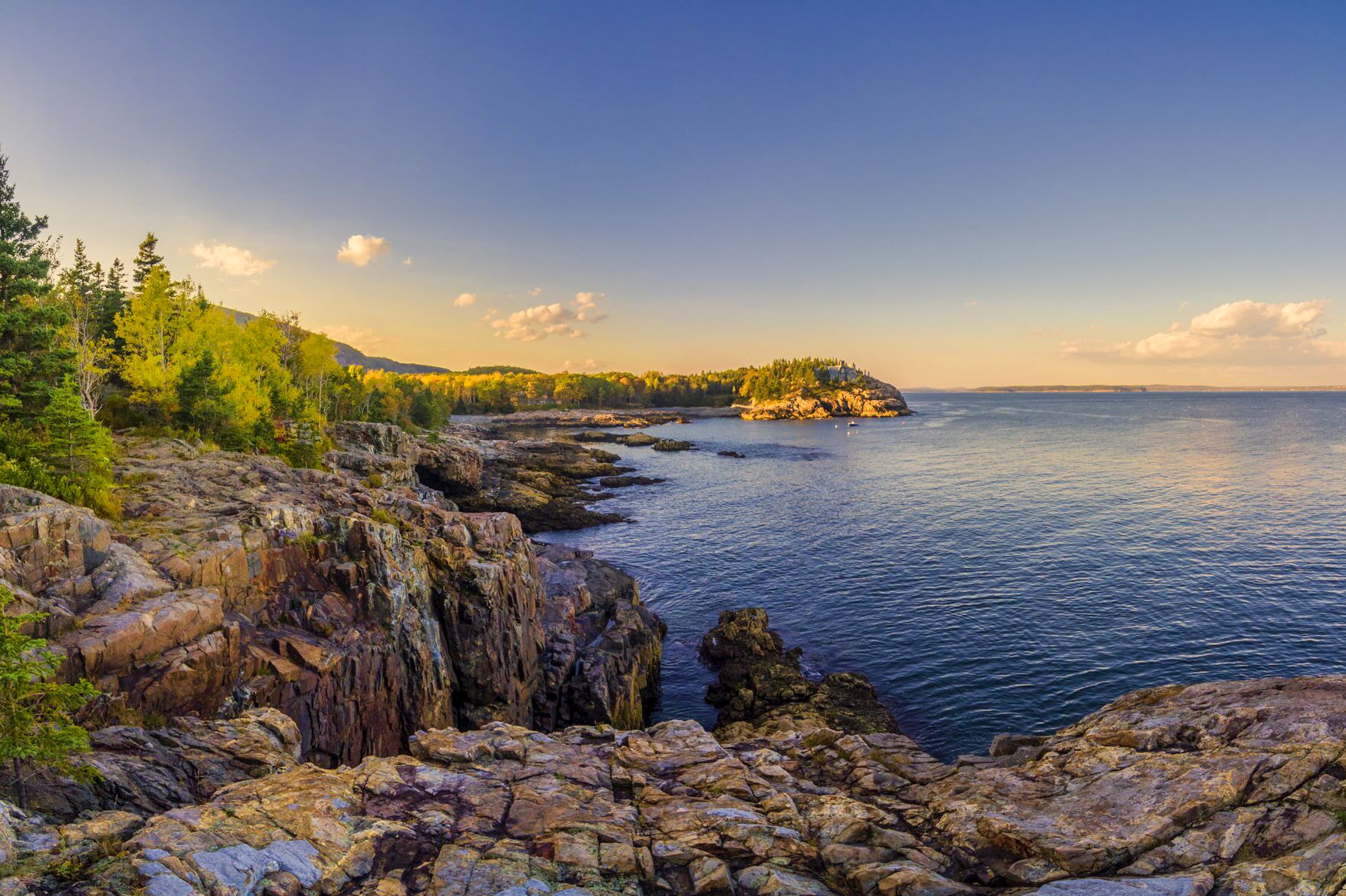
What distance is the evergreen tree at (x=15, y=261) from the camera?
30047mm

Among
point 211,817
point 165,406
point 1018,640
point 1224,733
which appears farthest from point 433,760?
point 165,406

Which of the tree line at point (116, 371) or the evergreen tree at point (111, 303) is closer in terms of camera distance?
the tree line at point (116, 371)

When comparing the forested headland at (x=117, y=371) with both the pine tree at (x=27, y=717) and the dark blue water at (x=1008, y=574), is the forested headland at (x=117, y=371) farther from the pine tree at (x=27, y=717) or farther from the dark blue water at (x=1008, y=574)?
the dark blue water at (x=1008, y=574)

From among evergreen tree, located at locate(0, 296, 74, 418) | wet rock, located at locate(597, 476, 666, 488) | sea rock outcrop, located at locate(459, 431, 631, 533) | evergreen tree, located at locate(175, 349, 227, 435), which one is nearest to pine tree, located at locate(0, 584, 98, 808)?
evergreen tree, located at locate(0, 296, 74, 418)

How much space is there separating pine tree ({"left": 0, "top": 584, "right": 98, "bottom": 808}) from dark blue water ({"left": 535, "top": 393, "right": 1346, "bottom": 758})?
25.6 m

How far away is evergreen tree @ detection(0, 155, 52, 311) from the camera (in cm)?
3005

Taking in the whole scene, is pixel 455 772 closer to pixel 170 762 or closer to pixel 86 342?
pixel 170 762

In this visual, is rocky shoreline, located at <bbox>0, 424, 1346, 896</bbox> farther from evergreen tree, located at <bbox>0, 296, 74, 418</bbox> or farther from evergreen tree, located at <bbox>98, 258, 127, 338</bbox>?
evergreen tree, located at <bbox>98, 258, 127, 338</bbox>

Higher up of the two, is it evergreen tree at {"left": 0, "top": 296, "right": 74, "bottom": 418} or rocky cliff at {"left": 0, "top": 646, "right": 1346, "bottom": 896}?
evergreen tree at {"left": 0, "top": 296, "right": 74, "bottom": 418}

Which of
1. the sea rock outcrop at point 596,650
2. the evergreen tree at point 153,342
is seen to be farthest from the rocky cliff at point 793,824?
the evergreen tree at point 153,342

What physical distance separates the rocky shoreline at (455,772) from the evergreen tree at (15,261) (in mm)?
12967

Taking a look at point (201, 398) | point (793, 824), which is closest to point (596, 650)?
point (793, 824)

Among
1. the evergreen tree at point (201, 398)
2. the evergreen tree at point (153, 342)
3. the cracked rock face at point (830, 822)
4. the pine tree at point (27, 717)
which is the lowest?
the cracked rock face at point (830, 822)

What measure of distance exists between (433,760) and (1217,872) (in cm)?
1697
